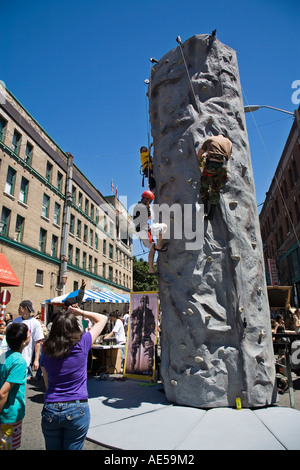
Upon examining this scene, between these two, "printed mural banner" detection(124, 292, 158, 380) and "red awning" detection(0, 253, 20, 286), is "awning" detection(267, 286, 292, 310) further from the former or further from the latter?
"red awning" detection(0, 253, 20, 286)

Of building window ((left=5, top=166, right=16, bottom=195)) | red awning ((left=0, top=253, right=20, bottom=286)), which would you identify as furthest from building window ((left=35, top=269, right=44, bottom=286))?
building window ((left=5, top=166, right=16, bottom=195))

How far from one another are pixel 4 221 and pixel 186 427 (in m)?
19.5

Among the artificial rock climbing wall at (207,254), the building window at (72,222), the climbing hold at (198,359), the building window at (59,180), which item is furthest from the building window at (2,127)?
the climbing hold at (198,359)

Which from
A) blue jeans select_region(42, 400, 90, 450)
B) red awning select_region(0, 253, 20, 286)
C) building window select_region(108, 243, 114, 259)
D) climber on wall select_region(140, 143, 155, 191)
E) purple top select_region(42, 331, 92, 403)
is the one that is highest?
building window select_region(108, 243, 114, 259)

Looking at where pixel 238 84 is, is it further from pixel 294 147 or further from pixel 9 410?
pixel 294 147

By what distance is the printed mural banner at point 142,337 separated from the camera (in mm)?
8520

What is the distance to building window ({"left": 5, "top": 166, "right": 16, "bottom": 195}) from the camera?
21141mm

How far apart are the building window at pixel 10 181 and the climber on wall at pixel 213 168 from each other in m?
18.3

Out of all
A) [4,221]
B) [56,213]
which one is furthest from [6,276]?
[56,213]

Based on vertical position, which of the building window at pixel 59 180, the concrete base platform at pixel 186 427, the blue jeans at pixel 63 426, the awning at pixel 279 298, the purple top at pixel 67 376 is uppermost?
the building window at pixel 59 180

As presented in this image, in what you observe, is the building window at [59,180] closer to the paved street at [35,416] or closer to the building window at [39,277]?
the building window at [39,277]

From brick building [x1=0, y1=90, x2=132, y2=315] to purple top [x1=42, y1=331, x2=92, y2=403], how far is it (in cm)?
1897
